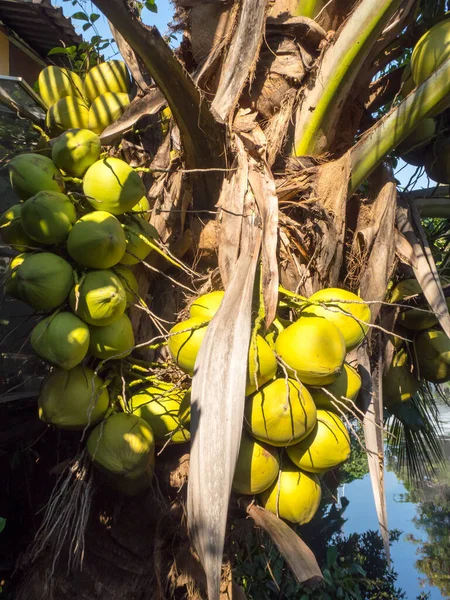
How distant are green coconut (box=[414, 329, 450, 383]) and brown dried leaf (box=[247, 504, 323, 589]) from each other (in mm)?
906

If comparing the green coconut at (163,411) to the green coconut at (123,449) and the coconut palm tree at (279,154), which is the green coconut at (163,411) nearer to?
the green coconut at (123,449)

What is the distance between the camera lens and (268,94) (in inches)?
64.7

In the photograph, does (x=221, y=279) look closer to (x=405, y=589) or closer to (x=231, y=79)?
(x=231, y=79)

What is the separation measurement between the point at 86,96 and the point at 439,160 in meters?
1.20

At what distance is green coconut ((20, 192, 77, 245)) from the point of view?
1252 millimetres

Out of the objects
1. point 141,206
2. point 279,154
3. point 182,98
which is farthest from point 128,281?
point 279,154

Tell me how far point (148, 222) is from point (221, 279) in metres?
0.25

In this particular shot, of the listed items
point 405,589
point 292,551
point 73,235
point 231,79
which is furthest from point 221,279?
point 405,589

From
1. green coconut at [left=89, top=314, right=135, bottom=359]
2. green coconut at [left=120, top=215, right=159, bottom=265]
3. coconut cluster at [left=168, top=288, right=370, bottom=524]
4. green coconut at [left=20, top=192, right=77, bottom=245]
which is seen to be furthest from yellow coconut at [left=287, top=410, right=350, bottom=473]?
green coconut at [left=20, top=192, right=77, bottom=245]

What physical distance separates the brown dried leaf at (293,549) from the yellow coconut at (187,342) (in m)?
0.35

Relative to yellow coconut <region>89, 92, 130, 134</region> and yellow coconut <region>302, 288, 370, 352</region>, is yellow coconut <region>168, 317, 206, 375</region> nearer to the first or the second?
yellow coconut <region>302, 288, 370, 352</region>

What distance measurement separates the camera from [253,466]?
3.83 ft

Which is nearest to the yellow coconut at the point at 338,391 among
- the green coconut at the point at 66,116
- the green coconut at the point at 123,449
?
the green coconut at the point at 123,449

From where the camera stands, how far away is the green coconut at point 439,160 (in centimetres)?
192
